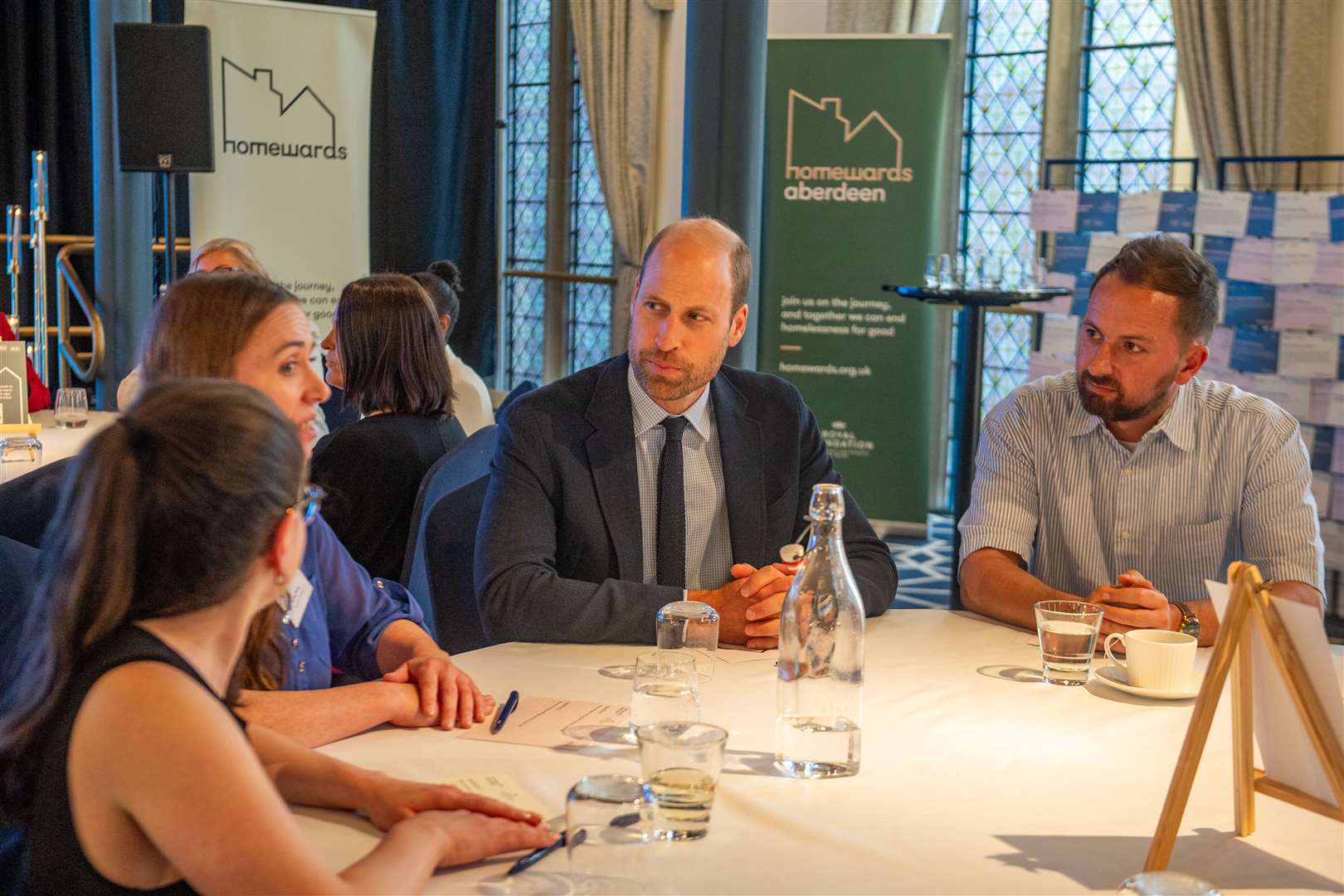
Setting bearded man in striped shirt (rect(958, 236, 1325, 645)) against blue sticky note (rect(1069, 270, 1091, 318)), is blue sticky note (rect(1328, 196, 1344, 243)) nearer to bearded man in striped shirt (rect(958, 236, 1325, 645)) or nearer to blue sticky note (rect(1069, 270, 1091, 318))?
blue sticky note (rect(1069, 270, 1091, 318))

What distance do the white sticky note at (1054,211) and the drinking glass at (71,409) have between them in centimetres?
427

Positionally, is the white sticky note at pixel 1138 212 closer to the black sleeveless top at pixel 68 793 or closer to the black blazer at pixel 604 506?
the black blazer at pixel 604 506

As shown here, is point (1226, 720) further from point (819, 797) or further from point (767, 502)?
point (767, 502)

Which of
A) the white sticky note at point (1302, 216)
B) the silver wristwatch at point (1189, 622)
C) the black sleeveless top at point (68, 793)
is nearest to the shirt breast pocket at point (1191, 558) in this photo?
the silver wristwatch at point (1189, 622)

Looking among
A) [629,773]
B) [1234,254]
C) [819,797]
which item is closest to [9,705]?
[629,773]

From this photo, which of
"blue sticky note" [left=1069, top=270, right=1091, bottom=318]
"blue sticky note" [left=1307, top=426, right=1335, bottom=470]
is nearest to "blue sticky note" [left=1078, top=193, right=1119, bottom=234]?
"blue sticky note" [left=1069, top=270, right=1091, bottom=318]

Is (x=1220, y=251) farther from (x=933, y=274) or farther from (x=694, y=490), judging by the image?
(x=694, y=490)

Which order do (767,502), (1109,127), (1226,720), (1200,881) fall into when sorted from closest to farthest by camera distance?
(1200,881) → (1226,720) → (767,502) → (1109,127)

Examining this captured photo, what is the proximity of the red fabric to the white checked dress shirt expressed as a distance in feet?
9.97

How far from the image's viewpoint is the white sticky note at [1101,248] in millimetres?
6086

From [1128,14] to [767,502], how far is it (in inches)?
212

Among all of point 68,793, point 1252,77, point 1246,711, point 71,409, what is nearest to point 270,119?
point 71,409

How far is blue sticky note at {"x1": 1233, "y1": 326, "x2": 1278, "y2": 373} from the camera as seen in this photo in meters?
5.56

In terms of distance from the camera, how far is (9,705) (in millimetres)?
1232
